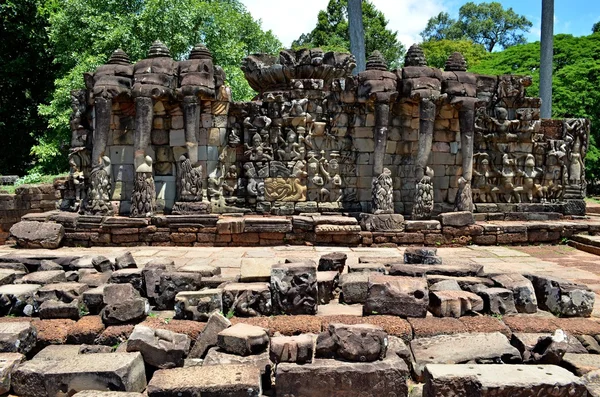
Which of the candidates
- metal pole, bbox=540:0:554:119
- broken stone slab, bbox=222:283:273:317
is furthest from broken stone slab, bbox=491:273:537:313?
metal pole, bbox=540:0:554:119

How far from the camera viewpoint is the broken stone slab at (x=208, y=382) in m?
3.61

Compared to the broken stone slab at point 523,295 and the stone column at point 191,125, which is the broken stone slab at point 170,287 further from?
the stone column at point 191,125

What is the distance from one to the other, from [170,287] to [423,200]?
622 centimetres

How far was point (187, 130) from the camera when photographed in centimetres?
1019

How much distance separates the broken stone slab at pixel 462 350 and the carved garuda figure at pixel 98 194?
7455mm

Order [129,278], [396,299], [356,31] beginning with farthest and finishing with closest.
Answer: [356,31] < [129,278] < [396,299]

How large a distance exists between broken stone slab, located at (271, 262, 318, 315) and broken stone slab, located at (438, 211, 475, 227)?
553cm

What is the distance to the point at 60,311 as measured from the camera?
5211 mm

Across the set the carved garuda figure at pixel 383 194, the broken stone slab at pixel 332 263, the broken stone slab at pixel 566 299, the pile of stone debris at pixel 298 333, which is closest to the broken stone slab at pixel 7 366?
the pile of stone debris at pixel 298 333

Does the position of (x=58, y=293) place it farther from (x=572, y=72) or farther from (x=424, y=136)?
(x=572, y=72)

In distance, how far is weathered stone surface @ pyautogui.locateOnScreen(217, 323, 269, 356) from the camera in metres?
4.29

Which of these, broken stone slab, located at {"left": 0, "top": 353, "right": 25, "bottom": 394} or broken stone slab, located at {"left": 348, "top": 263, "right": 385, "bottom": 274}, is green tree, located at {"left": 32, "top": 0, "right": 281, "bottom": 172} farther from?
broken stone slab, located at {"left": 0, "top": 353, "right": 25, "bottom": 394}

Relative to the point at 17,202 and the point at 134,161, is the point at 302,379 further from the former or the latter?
the point at 17,202

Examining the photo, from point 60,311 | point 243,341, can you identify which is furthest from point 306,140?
point 243,341
